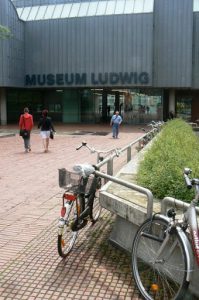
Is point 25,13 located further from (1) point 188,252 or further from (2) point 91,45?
(1) point 188,252

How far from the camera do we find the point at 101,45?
3462 centimetres

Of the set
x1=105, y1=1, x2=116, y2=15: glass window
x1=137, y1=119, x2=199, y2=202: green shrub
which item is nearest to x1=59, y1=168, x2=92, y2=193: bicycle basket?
x1=137, y1=119, x2=199, y2=202: green shrub

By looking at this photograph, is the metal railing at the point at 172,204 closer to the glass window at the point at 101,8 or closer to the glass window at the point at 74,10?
the glass window at the point at 101,8

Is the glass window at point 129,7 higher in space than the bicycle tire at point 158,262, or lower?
higher

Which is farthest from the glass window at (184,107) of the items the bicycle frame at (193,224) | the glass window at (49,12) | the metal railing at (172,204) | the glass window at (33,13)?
the bicycle frame at (193,224)

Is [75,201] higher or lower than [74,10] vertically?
lower

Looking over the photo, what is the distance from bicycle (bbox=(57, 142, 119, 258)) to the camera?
16.5 feet

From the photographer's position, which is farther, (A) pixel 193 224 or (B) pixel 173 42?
(B) pixel 173 42

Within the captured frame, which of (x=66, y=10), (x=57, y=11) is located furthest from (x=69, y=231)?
(x=57, y=11)

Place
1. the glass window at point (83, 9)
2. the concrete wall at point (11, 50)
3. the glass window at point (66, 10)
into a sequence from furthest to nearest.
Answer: the glass window at point (66, 10) < the glass window at point (83, 9) < the concrete wall at point (11, 50)

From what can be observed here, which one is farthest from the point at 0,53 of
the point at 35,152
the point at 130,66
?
the point at 35,152

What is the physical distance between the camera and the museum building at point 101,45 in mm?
33938

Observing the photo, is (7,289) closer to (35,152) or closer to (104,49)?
(35,152)

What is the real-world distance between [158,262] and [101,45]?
105 ft
